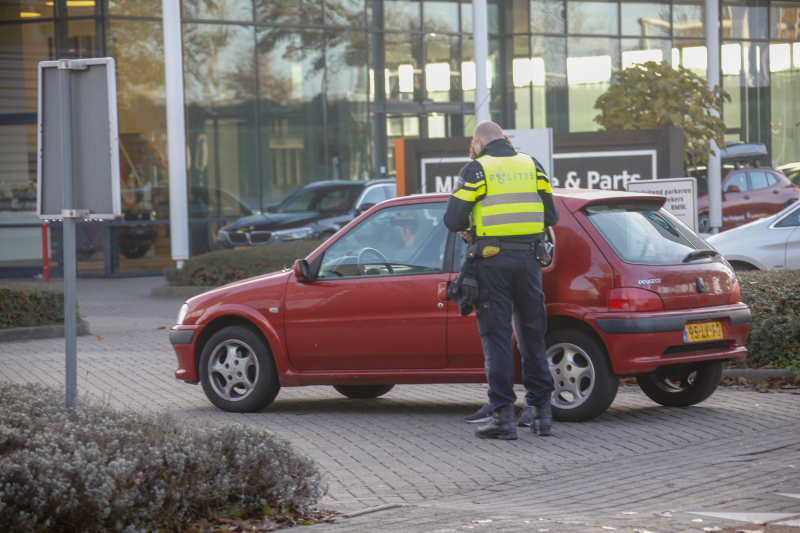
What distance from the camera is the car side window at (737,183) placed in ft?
79.6

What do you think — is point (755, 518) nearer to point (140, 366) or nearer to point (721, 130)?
point (140, 366)

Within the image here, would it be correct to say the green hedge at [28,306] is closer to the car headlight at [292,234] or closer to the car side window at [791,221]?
the car headlight at [292,234]

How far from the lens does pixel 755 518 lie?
4.55 m

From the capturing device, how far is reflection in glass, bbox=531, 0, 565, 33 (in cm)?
3291

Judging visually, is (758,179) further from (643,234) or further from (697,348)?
(697,348)

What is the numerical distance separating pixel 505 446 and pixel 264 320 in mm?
2254

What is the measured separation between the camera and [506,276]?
6.68 metres

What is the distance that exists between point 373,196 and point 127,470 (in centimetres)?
1792

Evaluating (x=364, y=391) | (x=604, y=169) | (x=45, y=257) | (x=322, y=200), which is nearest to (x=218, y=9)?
(x=322, y=200)

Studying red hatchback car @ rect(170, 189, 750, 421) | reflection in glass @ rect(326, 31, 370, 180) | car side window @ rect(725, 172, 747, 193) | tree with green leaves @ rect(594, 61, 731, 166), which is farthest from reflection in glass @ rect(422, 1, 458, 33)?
red hatchback car @ rect(170, 189, 750, 421)

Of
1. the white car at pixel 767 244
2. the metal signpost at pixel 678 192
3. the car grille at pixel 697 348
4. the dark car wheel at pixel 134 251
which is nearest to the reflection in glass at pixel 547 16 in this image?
the dark car wheel at pixel 134 251

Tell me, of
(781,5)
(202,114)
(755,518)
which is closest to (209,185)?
(202,114)

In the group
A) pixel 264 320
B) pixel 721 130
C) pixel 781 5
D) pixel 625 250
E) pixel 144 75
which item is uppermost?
pixel 781 5

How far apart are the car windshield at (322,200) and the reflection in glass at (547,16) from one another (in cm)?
1296
